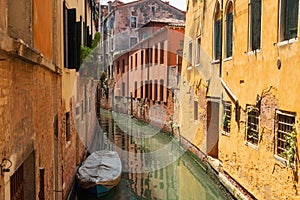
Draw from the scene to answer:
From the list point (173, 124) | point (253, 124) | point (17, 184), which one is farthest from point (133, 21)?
point (17, 184)

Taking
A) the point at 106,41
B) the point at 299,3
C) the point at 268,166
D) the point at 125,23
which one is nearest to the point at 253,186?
the point at 268,166

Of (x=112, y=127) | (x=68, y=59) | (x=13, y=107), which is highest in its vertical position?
(x=68, y=59)

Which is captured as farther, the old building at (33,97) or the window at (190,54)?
the window at (190,54)

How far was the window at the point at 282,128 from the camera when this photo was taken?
6383mm

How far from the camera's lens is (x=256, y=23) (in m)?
8.02

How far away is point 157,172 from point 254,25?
6.82m

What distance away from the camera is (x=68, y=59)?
7.95 m

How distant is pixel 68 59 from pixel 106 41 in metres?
30.8

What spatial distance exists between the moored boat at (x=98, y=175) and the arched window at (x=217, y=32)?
15.2 ft

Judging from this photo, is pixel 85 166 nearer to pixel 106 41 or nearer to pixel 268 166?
pixel 268 166

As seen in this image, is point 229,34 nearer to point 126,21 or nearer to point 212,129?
point 212,129

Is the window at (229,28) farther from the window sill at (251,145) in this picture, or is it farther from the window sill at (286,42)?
the window sill at (286,42)

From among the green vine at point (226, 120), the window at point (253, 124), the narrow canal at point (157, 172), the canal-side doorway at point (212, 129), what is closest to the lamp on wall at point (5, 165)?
the window at point (253, 124)

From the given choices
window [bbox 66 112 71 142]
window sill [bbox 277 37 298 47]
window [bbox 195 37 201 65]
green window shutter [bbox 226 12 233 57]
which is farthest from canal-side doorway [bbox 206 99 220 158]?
window sill [bbox 277 37 298 47]
